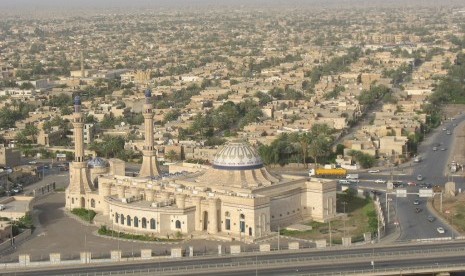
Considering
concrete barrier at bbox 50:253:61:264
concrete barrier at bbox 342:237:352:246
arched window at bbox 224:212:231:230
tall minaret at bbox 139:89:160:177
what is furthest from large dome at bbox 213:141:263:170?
concrete barrier at bbox 50:253:61:264

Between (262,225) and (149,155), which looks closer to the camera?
(262,225)

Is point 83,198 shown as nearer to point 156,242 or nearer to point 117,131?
point 156,242

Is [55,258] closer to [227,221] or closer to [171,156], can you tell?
[227,221]

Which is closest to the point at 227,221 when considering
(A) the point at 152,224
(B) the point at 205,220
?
(B) the point at 205,220

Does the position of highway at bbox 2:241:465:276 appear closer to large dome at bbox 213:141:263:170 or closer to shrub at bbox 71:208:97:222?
large dome at bbox 213:141:263:170

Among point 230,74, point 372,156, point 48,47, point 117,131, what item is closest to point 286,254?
point 372,156

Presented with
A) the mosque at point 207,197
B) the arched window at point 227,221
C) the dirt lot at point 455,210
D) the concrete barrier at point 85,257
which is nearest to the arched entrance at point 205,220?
the mosque at point 207,197

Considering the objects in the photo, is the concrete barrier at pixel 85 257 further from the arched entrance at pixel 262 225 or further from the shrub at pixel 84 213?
the shrub at pixel 84 213
